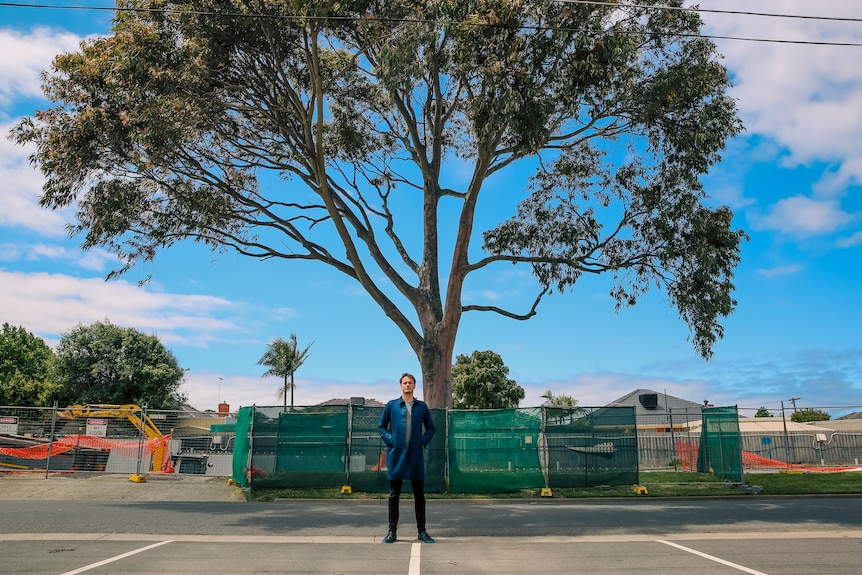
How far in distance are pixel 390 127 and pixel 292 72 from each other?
4319 millimetres

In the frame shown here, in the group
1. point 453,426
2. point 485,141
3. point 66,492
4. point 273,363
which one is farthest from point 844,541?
point 273,363

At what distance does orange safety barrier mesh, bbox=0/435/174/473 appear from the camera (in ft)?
61.0

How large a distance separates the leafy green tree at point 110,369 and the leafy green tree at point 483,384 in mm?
22187

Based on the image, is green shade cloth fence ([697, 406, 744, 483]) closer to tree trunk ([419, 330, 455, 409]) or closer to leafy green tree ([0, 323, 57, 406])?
tree trunk ([419, 330, 455, 409])

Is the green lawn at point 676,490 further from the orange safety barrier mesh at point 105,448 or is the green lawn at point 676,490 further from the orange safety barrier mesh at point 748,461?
the orange safety barrier mesh at point 105,448

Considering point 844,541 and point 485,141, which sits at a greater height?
point 485,141

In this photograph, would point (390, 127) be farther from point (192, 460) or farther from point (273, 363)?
point (273, 363)

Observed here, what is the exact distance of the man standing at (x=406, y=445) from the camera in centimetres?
770

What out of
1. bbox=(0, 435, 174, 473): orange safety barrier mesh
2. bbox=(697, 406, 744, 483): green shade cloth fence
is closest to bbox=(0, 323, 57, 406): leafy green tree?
bbox=(0, 435, 174, 473): orange safety barrier mesh

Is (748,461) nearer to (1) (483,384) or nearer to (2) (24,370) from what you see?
(1) (483,384)

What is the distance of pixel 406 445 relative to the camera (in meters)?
7.76

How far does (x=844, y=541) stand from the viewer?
8203mm

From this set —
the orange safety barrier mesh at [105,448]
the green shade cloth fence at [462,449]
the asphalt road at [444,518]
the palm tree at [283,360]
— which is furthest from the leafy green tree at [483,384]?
the asphalt road at [444,518]

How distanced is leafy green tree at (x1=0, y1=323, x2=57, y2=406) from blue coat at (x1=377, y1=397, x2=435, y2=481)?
4839 centimetres
